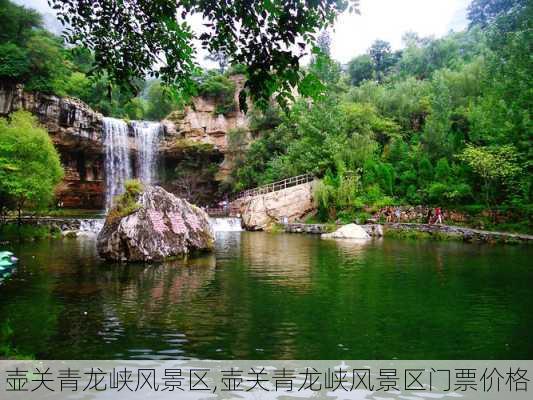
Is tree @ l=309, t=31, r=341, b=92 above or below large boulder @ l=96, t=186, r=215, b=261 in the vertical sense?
above

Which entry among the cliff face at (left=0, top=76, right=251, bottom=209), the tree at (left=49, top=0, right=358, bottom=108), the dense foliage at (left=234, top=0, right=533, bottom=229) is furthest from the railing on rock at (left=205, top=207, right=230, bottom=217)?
the tree at (left=49, top=0, right=358, bottom=108)

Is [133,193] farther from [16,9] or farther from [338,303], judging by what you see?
[16,9]

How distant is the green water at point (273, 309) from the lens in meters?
6.47

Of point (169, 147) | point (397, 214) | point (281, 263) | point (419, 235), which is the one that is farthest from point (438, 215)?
point (169, 147)

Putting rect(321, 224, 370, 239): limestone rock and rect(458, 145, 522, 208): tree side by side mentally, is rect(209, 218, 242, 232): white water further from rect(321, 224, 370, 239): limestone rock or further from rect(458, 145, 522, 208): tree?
rect(458, 145, 522, 208): tree

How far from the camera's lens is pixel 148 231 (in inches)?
616

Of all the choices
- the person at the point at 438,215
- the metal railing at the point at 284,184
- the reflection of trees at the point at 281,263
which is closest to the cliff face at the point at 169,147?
the metal railing at the point at 284,184

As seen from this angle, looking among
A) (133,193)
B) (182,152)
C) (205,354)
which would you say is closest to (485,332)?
(205,354)

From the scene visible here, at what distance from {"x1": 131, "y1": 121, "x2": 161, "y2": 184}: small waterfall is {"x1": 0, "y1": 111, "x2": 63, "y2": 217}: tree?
55.8ft

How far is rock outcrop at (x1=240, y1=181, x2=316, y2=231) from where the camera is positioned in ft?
117

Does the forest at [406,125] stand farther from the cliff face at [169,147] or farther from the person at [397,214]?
the person at [397,214]

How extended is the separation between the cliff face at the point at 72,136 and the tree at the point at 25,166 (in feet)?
35.2

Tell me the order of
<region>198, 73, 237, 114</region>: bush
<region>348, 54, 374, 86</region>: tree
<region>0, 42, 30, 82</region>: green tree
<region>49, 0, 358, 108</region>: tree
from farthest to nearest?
1. <region>348, 54, 374, 86</region>: tree
2. <region>198, 73, 237, 114</region>: bush
3. <region>0, 42, 30, 82</region>: green tree
4. <region>49, 0, 358, 108</region>: tree

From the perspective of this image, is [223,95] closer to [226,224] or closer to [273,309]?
[226,224]
